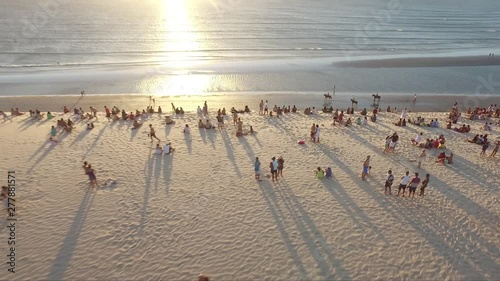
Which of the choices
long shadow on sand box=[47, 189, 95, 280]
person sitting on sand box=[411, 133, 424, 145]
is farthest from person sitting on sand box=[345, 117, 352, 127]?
long shadow on sand box=[47, 189, 95, 280]

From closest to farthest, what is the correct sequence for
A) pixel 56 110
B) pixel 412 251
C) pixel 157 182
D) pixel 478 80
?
1. pixel 412 251
2. pixel 157 182
3. pixel 56 110
4. pixel 478 80

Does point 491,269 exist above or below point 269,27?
below

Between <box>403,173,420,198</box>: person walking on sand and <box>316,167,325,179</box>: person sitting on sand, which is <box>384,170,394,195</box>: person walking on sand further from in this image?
<box>316,167,325,179</box>: person sitting on sand

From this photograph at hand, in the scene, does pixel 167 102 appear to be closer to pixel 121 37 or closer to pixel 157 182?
pixel 157 182

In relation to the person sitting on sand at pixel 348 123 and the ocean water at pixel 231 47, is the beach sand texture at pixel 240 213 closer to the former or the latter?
the person sitting on sand at pixel 348 123

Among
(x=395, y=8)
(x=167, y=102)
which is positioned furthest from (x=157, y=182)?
(x=395, y=8)

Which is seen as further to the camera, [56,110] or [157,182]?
[56,110]
